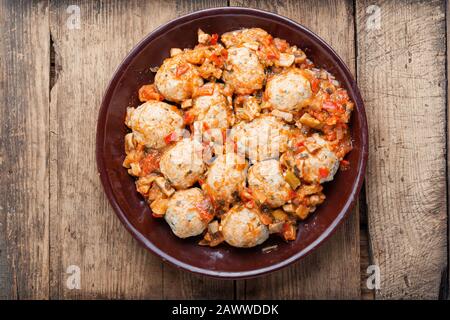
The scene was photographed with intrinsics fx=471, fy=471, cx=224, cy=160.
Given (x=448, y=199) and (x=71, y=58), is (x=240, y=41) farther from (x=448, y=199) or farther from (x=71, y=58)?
(x=448, y=199)

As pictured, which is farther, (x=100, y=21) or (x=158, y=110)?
(x=100, y=21)

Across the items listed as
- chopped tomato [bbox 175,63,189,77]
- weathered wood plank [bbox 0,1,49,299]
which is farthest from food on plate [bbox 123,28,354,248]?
weathered wood plank [bbox 0,1,49,299]

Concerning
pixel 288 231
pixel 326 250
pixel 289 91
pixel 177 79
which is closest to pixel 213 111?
pixel 177 79

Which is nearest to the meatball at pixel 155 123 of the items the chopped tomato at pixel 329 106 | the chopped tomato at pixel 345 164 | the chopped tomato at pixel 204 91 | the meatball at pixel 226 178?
the chopped tomato at pixel 204 91

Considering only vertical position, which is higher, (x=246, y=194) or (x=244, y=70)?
(x=244, y=70)

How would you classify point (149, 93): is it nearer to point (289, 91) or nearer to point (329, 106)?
point (289, 91)
